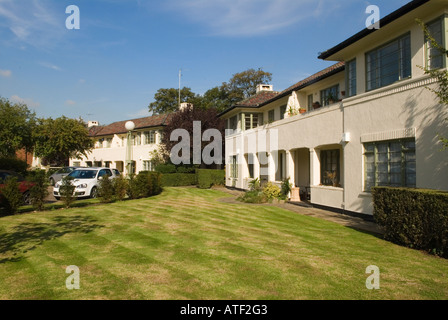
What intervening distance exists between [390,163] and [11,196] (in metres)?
14.3

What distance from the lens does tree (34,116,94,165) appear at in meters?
35.3

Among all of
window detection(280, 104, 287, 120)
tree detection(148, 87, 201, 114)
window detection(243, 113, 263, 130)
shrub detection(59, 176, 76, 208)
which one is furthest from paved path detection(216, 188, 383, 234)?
tree detection(148, 87, 201, 114)

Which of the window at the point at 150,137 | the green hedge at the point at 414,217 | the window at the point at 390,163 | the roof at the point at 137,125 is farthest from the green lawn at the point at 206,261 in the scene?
the window at the point at 150,137

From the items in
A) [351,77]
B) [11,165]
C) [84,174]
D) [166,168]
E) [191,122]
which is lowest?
[84,174]

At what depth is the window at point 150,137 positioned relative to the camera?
1585 inches

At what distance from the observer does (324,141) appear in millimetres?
14383

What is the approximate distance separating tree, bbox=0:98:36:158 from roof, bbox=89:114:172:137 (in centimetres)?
1261

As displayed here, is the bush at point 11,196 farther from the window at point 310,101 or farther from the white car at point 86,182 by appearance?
the window at point 310,101

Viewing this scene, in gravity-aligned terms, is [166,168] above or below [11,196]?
above

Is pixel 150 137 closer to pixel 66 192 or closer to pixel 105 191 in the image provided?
pixel 105 191

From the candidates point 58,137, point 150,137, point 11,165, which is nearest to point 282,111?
point 150,137

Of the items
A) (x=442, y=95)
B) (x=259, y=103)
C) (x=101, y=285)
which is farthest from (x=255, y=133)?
(x=101, y=285)

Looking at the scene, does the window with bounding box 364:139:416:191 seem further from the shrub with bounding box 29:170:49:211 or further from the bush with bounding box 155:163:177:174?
the bush with bounding box 155:163:177:174

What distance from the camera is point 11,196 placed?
1246 centimetres
